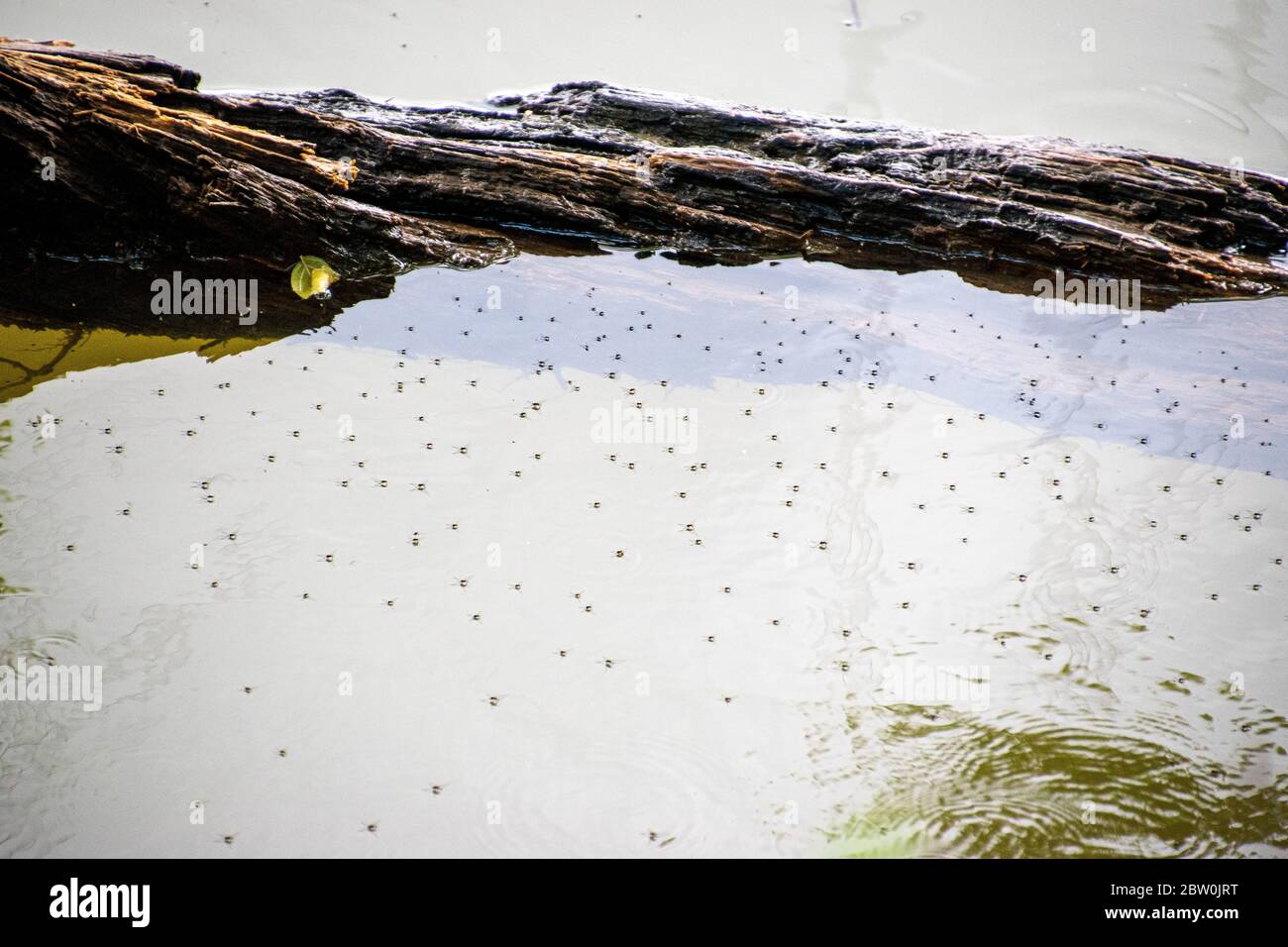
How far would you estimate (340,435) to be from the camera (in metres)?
5.73

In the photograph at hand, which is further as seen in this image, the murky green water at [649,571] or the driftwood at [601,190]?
the driftwood at [601,190]

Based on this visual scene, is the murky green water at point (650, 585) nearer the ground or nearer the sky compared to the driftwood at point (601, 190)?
nearer the ground

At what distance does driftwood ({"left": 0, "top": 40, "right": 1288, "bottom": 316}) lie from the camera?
6.99 meters

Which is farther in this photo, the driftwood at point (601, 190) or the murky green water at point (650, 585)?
the driftwood at point (601, 190)

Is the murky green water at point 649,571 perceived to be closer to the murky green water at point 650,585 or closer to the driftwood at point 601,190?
the murky green water at point 650,585

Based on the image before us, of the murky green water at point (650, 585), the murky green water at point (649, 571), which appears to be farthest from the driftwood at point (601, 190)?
the murky green water at point (650, 585)

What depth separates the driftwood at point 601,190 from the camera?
6988 mm

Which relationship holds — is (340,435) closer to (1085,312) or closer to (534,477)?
(534,477)

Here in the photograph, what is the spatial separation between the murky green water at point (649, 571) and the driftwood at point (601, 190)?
47 cm

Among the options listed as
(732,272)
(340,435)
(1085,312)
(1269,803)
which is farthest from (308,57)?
(1269,803)

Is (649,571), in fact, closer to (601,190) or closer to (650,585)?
(650,585)

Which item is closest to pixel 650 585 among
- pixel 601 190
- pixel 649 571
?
pixel 649 571

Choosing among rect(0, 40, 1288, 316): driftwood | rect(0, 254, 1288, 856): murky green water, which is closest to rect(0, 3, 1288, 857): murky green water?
rect(0, 254, 1288, 856): murky green water

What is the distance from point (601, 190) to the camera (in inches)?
312
